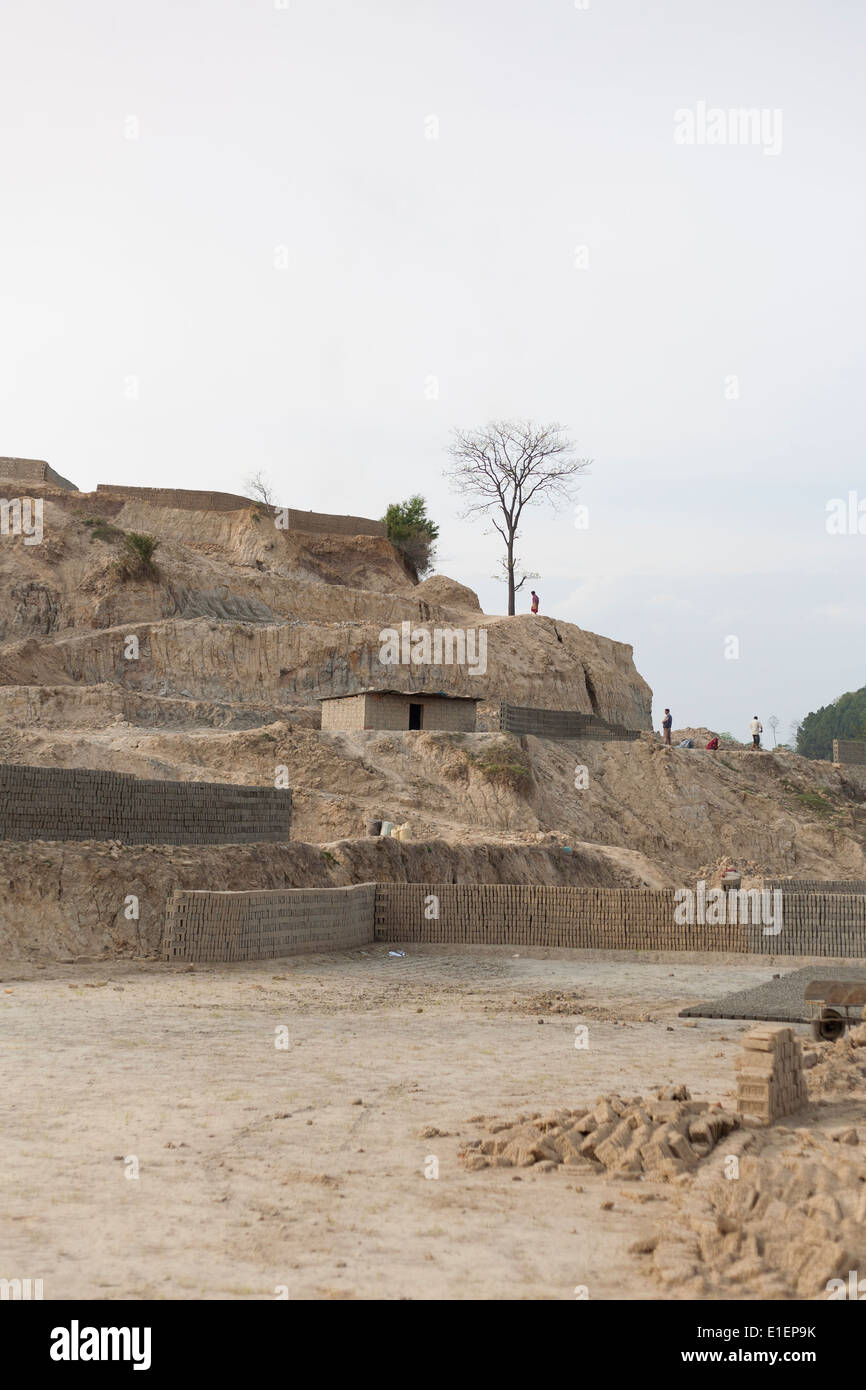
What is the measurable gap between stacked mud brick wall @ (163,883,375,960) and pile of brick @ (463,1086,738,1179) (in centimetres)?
795

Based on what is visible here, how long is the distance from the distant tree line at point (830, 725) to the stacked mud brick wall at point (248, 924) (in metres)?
79.0

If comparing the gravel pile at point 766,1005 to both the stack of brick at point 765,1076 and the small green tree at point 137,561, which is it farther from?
the small green tree at point 137,561

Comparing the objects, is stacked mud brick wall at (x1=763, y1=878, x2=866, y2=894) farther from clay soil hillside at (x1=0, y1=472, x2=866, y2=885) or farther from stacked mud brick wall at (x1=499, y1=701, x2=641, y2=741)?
stacked mud brick wall at (x1=499, y1=701, x2=641, y2=741)

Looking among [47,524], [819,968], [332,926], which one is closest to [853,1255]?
[819,968]

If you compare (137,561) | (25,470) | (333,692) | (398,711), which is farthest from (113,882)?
(25,470)

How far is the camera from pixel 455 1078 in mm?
7594

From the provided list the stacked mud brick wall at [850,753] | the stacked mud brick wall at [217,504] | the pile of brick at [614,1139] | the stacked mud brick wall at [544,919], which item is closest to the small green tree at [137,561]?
the stacked mud brick wall at [217,504]

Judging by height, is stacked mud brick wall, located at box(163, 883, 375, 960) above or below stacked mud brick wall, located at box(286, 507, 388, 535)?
below

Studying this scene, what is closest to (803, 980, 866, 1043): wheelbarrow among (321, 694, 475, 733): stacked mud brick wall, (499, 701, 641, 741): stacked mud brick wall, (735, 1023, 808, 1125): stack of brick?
(735, 1023, 808, 1125): stack of brick

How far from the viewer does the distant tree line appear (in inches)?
3585

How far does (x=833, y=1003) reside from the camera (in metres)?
8.76

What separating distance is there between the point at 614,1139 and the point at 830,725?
9261cm
